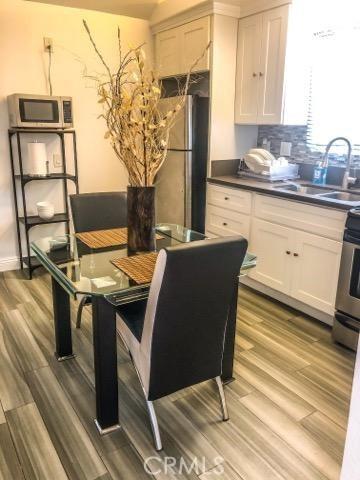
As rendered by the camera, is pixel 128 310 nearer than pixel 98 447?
No

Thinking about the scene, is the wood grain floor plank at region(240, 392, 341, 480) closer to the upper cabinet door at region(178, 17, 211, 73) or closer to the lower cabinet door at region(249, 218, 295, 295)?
the lower cabinet door at region(249, 218, 295, 295)

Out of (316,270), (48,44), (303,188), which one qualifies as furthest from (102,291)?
(48,44)

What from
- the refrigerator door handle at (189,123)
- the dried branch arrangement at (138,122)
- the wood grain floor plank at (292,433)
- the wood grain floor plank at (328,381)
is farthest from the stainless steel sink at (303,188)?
the wood grain floor plank at (292,433)

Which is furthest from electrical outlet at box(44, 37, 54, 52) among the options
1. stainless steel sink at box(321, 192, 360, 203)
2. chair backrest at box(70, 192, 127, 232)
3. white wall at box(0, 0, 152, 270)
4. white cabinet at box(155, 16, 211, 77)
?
stainless steel sink at box(321, 192, 360, 203)

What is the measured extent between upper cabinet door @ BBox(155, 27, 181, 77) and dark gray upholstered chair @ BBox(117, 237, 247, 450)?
2.83 metres

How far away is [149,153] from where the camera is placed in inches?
75.0

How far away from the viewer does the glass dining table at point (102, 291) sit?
1.63m

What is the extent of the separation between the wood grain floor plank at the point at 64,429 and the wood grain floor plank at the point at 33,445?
0.09ft

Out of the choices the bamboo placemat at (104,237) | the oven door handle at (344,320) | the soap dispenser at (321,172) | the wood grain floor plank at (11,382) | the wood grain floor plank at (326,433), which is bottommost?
the wood grain floor plank at (326,433)

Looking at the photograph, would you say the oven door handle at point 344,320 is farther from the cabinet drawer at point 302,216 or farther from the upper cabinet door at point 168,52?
the upper cabinet door at point 168,52

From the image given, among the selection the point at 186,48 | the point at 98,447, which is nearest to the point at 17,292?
the point at 98,447

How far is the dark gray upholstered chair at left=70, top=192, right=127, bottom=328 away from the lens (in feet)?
8.36

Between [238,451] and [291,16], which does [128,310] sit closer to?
[238,451]

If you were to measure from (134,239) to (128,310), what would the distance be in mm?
364
